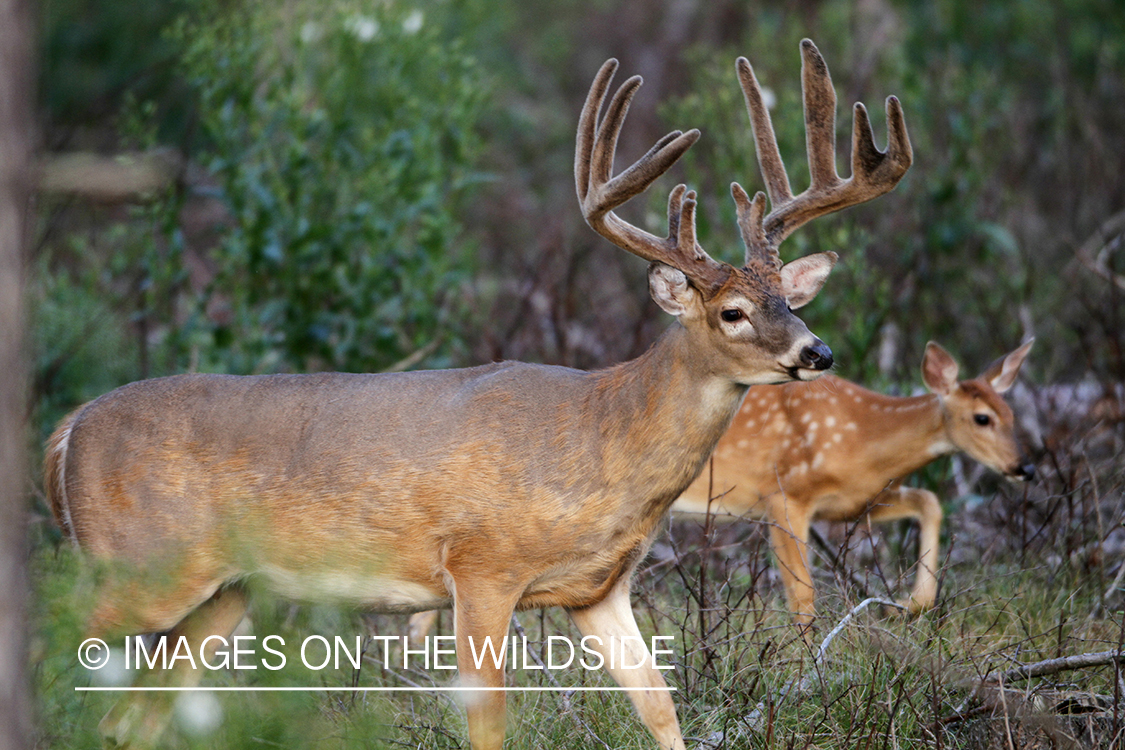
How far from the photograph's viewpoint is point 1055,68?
10.5 metres

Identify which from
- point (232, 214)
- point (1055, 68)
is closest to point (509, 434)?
point (232, 214)

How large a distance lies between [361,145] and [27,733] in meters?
5.33

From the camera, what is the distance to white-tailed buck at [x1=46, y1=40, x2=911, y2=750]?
3.65 meters

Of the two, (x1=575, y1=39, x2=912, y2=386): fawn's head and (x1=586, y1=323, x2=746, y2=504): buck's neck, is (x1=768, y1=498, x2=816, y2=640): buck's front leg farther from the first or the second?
(x1=575, y1=39, x2=912, y2=386): fawn's head

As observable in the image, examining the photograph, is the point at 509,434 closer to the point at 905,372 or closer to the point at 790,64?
the point at 905,372

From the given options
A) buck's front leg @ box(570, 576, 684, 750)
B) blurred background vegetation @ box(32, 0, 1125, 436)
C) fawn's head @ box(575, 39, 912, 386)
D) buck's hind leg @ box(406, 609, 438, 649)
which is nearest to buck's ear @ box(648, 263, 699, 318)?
fawn's head @ box(575, 39, 912, 386)

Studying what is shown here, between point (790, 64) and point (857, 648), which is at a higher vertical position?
point (790, 64)

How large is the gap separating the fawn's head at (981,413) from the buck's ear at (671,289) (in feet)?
6.53

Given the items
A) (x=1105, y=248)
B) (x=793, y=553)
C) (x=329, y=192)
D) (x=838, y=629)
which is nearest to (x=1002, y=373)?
(x=793, y=553)

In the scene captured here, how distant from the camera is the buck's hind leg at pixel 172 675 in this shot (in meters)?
3.75

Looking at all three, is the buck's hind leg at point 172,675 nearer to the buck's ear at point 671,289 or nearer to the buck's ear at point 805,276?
the buck's ear at point 671,289

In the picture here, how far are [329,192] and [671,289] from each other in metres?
3.44

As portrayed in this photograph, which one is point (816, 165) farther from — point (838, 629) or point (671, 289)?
point (838, 629)

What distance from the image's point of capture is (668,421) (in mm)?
3732
